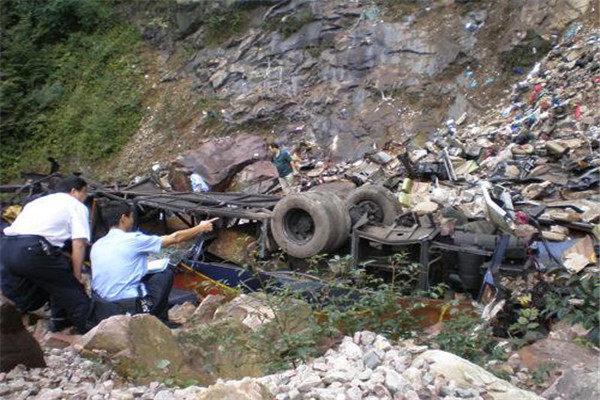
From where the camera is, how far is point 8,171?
1683cm

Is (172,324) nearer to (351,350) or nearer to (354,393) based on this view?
(351,350)

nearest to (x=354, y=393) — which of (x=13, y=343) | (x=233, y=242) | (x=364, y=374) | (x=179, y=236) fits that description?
(x=364, y=374)

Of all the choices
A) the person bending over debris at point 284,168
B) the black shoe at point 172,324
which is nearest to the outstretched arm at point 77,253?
the black shoe at point 172,324

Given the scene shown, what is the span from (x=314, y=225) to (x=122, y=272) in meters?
1.82

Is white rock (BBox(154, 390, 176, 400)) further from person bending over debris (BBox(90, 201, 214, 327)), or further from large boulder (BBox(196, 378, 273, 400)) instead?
person bending over debris (BBox(90, 201, 214, 327))

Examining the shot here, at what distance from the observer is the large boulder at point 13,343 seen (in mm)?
4273

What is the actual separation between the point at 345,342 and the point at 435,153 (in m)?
8.00

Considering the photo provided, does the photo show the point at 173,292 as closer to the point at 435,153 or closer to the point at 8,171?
the point at 435,153

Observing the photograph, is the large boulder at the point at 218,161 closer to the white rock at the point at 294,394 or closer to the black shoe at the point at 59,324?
the black shoe at the point at 59,324

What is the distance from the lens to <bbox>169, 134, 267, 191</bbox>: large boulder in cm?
1160

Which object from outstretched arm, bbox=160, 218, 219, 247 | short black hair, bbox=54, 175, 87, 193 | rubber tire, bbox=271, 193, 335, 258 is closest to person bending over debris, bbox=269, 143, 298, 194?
rubber tire, bbox=271, 193, 335, 258

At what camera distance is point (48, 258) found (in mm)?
5258

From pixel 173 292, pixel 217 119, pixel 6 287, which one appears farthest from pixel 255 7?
pixel 6 287

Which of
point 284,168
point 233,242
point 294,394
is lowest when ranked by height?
point 284,168
